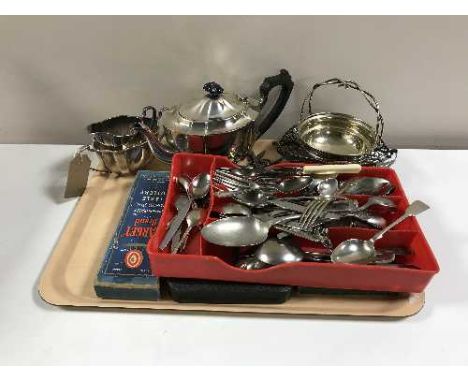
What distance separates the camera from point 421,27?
747mm

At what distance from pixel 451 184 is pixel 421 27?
28 centimetres

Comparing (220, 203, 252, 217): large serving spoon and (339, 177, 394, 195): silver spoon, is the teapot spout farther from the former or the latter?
(339, 177, 394, 195): silver spoon

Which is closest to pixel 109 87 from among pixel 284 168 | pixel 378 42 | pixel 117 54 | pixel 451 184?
pixel 117 54

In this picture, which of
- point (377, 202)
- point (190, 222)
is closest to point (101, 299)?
point (190, 222)

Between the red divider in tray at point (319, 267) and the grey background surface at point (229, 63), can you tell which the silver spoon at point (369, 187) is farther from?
the grey background surface at point (229, 63)

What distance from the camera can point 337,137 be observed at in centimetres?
81

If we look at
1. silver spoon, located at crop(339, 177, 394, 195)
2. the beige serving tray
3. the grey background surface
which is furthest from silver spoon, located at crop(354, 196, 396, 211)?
the grey background surface

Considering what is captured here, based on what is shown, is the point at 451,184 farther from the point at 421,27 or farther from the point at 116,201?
the point at 116,201

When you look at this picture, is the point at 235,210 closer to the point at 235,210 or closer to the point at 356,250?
the point at 235,210

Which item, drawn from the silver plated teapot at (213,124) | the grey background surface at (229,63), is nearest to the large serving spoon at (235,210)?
the silver plated teapot at (213,124)

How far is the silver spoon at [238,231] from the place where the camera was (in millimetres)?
576

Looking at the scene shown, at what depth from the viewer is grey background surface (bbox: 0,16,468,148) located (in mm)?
749

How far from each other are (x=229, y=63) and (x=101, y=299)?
0.46 meters

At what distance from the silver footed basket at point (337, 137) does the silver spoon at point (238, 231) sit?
181 millimetres
